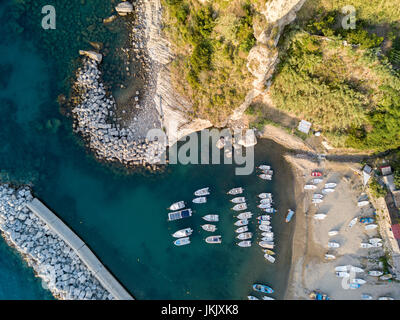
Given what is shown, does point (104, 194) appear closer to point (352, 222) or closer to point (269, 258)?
point (269, 258)

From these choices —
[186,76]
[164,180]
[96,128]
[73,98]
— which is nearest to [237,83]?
[186,76]

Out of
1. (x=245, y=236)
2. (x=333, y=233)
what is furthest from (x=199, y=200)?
(x=333, y=233)

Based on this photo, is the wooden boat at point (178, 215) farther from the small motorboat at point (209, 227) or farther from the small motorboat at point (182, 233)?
the small motorboat at point (209, 227)

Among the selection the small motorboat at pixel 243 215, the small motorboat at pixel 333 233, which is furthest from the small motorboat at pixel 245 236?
the small motorboat at pixel 333 233

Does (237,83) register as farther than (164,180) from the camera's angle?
No

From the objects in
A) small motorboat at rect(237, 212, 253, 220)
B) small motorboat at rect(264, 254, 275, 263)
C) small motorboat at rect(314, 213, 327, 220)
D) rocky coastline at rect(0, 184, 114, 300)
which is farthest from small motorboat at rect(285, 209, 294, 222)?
rocky coastline at rect(0, 184, 114, 300)

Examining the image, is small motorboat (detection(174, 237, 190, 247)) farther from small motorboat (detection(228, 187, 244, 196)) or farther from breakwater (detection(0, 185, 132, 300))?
breakwater (detection(0, 185, 132, 300))

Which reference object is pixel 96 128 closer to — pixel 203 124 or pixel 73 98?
pixel 73 98
